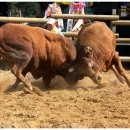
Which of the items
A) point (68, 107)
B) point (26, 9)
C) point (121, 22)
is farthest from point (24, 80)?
point (26, 9)

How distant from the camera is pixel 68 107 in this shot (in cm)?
545

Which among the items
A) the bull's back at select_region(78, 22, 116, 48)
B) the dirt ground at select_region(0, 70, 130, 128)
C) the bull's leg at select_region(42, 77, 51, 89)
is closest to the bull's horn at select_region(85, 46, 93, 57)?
the bull's back at select_region(78, 22, 116, 48)

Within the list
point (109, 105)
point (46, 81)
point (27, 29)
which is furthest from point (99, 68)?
point (109, 105)

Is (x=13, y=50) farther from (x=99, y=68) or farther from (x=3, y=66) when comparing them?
(x=3, y=66)

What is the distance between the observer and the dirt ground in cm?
459

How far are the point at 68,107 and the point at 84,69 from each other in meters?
1.91

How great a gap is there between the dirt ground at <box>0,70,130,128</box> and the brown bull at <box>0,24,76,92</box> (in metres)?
0.32

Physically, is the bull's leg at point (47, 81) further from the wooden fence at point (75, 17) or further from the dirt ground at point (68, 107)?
the wooden fence at point (75, 17)

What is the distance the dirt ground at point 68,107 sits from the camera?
181 inches

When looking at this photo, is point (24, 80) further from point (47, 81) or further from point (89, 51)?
point (89, 51)

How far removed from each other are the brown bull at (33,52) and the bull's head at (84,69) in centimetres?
14

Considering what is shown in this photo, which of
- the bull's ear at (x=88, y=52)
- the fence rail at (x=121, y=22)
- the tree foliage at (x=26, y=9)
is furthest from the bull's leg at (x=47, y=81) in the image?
the tree foliage at (x=26, y=9)

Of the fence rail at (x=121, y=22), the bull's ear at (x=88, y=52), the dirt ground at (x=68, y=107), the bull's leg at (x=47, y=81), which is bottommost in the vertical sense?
the bull's leg at (x=47, y=81)

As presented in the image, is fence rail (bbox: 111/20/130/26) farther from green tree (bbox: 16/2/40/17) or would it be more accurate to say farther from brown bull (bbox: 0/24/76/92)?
green tree (bbox: 16/2/40/17)
